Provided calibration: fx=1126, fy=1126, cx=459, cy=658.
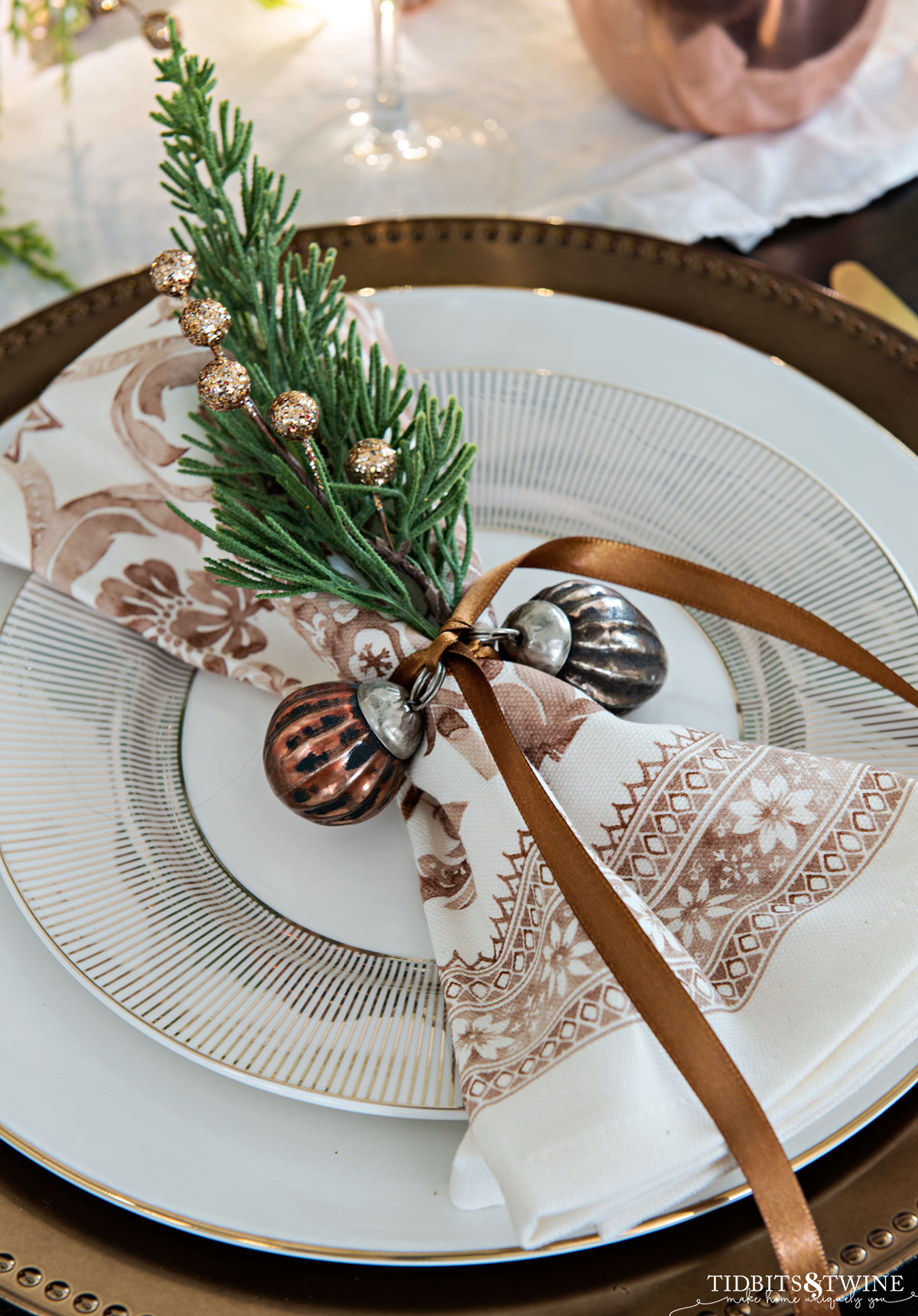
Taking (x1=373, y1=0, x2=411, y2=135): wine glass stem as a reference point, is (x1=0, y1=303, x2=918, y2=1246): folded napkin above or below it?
below

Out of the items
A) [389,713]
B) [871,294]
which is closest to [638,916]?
[389,713]

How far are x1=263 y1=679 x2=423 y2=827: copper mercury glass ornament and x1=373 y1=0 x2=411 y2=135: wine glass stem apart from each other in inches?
23.0

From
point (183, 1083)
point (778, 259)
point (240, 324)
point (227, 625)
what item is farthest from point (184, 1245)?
point (778, 259)

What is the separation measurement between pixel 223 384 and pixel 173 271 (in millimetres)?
57

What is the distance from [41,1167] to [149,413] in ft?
1.06

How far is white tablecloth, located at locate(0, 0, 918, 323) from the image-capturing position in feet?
2.57

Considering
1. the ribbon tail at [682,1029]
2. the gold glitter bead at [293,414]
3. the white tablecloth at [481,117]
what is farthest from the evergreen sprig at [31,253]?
the ribbon tail at [682,1029]

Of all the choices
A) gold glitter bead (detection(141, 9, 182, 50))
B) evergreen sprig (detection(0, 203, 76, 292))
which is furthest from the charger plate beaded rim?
evergreen sprig (detection(0, 203, 76, 292))

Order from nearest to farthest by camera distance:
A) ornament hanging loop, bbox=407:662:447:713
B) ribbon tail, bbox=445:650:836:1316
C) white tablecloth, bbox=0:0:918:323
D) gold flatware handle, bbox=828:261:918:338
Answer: ribbon tail, bbox=445:650:836:1316 < ornament hanging loop, bbox=407:662:447:713 < gold flatware handle, bbox=828:261:918:338 < white tablecloth, bbox=0:0:918:323

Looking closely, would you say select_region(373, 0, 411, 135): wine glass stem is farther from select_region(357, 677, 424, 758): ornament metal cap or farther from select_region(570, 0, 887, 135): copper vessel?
select_region(357, 677, 424, 758): ornament metal cap

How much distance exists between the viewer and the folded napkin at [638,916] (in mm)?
333

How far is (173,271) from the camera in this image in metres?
0.46

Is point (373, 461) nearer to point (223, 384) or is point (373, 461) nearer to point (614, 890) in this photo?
point (223, 384)

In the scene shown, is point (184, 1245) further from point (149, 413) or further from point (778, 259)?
point (778, 259)
